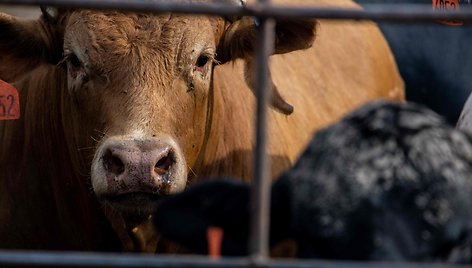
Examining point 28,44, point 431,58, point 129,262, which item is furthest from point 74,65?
point 431,58

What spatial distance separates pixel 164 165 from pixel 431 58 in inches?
146

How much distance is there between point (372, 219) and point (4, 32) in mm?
2281

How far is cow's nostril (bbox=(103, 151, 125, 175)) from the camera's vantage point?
382 cm

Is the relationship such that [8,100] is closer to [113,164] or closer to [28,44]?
[28,44]

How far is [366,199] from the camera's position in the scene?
2.46 metres

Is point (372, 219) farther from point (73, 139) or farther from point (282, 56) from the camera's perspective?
point (282, 56)

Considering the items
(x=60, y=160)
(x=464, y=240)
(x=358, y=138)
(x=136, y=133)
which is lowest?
(x=60, y=160)

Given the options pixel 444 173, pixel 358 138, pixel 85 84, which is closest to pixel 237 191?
pixel 358 138

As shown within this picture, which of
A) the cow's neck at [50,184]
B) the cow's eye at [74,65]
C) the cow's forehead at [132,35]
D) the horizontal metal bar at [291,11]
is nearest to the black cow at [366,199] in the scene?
the horizontal metal bar at [291,11]

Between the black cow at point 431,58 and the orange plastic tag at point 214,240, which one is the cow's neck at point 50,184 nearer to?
the orange plastic tag at point 214,240

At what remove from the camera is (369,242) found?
96.2 inches

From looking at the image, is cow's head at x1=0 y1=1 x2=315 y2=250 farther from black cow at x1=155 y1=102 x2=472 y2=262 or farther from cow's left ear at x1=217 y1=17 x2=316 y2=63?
black cow at x1=155 y1=102 x2=472 y2=262

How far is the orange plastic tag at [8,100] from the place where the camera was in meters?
4.38

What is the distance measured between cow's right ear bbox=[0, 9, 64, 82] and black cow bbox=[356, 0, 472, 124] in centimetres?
296
